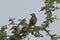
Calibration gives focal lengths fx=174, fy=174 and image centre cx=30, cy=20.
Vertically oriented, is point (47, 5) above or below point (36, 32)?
above

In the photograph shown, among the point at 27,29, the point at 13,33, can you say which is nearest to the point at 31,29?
the point at 27,29

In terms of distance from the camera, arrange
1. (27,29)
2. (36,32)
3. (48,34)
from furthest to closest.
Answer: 1. (48,34)
2. (36,32)
3. (27,29)

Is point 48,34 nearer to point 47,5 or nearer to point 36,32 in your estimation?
point 36,32

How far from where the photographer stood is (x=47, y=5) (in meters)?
2.64

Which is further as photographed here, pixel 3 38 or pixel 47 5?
pixel 47 5

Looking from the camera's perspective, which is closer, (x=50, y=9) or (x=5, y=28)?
(x=5, y=28)

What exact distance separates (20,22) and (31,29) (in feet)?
0.61

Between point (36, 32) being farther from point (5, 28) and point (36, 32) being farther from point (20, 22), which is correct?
point (5, 28)

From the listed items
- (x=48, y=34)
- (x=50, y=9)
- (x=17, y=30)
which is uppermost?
(x=50, y=9)

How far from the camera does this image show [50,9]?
2.62 m

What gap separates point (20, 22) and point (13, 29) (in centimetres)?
14

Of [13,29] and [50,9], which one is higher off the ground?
[50,9]

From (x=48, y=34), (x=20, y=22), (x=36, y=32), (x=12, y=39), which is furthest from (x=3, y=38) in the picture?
(x=48, y=34)

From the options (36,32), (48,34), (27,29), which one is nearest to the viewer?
(27,29)
